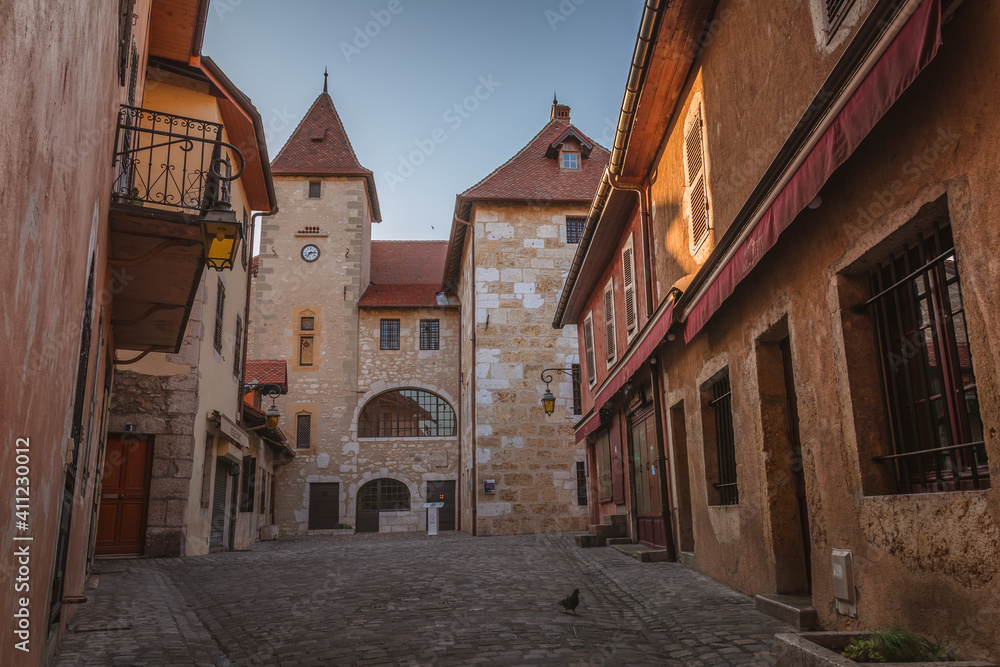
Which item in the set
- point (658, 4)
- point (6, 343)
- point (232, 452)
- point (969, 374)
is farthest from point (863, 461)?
point (232, 452)

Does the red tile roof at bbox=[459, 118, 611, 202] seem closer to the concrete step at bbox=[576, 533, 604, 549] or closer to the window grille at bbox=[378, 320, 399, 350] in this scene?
the window grille at bbox=[378, 320, 399, 350]

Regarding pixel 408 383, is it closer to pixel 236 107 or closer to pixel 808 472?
pixel 236 107

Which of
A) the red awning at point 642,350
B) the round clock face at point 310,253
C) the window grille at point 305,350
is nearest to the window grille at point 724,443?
the red awning at point 642,350

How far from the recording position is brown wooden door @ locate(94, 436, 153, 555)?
12.2m

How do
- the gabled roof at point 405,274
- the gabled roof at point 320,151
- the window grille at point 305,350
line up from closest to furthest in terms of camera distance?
the window grille at point 305,350
the gabled roof at point 405,274
the gabled roof at point 320,151

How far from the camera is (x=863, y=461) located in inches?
172

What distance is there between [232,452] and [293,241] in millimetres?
15035

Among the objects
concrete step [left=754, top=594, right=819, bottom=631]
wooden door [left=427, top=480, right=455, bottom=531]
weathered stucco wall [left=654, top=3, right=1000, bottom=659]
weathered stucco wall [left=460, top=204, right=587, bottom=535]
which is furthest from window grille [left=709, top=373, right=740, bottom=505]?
wooden door [left=427, top=480, right=455, bottom=531]

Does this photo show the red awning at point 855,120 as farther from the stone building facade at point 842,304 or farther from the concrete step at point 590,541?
the concrete step at point 590,541

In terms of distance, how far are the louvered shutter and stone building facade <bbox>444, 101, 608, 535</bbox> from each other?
1195cm

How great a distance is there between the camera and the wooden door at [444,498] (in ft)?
89.7

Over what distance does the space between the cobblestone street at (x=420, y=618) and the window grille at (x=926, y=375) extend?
134 centimetres

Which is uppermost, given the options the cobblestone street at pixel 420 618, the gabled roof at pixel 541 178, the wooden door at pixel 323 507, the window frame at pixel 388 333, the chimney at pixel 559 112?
the chimney at pixel 559 112

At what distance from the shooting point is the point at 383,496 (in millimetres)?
27281
